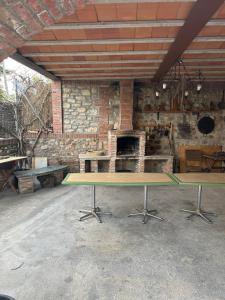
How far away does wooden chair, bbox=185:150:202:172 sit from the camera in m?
6.25

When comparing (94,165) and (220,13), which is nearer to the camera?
(220,13)

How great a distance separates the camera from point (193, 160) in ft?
20.6

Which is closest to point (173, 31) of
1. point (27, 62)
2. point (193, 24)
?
point (193, 24)

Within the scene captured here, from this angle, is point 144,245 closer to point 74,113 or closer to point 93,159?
point 93,159

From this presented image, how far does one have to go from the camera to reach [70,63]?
4.16 metres

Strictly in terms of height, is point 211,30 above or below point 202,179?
above

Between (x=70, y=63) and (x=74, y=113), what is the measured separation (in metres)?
2.00

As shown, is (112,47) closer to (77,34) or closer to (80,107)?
(77,34)

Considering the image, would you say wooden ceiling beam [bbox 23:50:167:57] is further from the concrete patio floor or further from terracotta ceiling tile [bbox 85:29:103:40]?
the concrete patio floor

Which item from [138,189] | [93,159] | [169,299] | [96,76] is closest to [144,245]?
[169,299]

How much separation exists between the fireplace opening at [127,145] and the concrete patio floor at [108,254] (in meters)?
2.08

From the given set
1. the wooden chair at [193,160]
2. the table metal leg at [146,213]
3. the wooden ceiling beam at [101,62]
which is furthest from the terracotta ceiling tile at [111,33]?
the wooden chair at [193,160]

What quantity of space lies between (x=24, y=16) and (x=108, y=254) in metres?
2.52

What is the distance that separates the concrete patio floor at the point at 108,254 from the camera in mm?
1978
